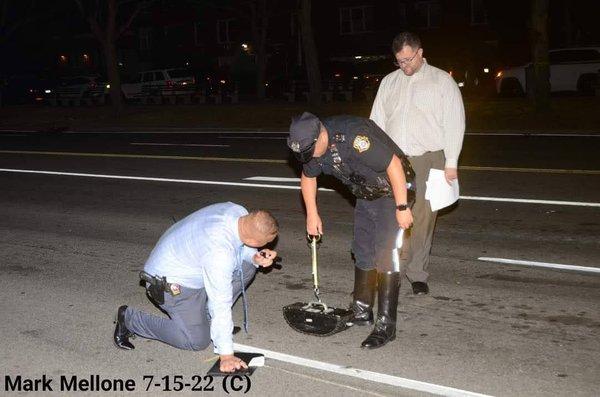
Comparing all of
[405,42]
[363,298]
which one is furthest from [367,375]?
[405,42]

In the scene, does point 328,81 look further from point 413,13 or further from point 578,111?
point 578,111

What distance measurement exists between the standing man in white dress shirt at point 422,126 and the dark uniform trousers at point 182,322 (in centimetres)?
182

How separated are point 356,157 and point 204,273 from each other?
4.37 ft

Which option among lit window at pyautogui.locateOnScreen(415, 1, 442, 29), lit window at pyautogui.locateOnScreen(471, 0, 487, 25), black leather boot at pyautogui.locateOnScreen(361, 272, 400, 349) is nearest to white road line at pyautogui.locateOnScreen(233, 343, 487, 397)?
black leather boot at pyautogui.locateOnScreen(361, 272, 400, 349)

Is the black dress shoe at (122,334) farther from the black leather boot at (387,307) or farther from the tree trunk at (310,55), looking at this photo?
the tree trunk at (310,55)

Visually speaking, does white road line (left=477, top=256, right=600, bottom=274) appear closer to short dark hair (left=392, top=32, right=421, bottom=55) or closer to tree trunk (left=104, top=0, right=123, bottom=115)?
short dark hair (left=392, top=32, right=421, bottom=55)

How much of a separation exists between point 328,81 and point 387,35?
540 inches

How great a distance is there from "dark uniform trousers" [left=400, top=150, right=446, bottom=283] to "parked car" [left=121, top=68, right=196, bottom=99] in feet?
121

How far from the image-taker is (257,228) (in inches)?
202

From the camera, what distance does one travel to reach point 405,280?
7.60m

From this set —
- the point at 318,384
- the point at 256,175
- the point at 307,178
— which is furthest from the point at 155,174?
the point at 318,384

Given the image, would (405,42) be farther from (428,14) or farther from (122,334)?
(428,14)

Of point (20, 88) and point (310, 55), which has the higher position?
point (310, 55)

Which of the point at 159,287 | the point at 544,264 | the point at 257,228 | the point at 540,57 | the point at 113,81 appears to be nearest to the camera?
the point at 257,228
